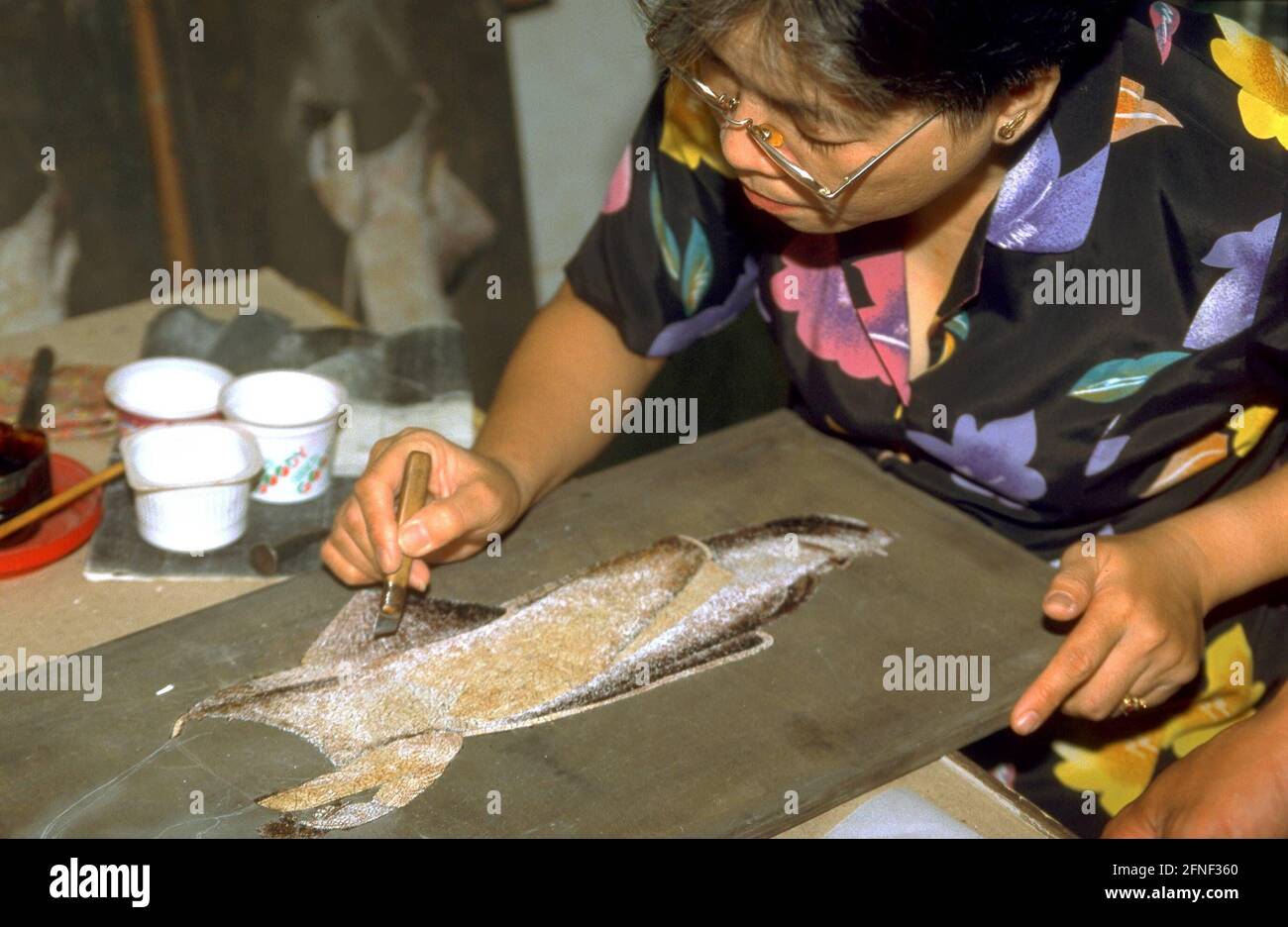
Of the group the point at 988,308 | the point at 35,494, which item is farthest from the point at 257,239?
the point at 988,308

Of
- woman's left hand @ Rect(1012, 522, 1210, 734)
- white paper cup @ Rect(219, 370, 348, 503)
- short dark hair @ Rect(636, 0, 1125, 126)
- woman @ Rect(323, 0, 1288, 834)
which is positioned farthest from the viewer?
white paper cup @ Rect(219, 370, 348, 503)

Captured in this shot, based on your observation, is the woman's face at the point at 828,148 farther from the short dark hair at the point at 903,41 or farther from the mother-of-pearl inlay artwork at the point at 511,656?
the mother-of-pearl inlay artwork at the point at 511,656

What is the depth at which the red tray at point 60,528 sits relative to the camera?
4.47 feet

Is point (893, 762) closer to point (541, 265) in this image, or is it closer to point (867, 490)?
point (867, 490)

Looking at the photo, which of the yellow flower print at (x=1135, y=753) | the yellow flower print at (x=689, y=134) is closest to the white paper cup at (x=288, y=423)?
the yellow flower print at (x=689, y=134)

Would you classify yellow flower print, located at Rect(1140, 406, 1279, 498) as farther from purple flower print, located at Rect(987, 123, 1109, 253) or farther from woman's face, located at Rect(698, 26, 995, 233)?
woman's face, located at Rect(698, 26, 995, 233)

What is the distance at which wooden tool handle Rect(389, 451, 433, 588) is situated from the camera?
1248mm

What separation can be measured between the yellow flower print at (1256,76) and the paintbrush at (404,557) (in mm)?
785

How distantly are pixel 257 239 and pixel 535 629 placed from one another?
1839mm

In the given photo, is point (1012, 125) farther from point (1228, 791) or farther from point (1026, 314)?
point (1228, 791)

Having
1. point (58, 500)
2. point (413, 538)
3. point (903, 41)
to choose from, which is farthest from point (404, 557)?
point (903, 41)

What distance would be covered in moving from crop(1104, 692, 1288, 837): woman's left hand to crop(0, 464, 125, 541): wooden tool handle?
1.02 meters

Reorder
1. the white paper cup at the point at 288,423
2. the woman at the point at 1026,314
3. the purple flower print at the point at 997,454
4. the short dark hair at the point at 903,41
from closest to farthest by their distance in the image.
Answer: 1. the short dark hair at the point at 903,41
2. the woman at the point at 1026,314
3. the purple flower print at the point at 997,454
4. the white paper cup at the point at 288,423

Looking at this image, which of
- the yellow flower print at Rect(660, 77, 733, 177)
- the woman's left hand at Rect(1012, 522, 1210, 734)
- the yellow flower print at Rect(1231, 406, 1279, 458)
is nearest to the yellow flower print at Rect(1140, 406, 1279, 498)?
the yellow flower print at Rect(1231, 406, 1279, 458)
